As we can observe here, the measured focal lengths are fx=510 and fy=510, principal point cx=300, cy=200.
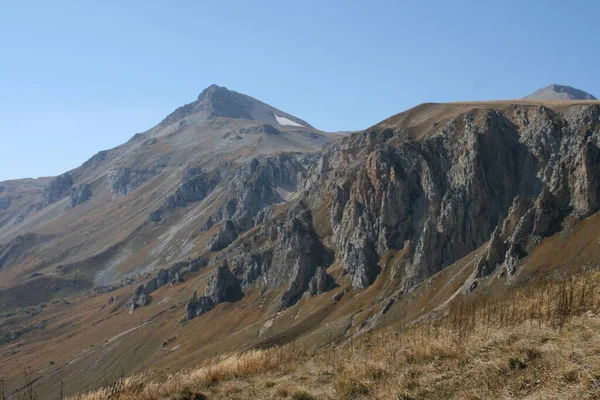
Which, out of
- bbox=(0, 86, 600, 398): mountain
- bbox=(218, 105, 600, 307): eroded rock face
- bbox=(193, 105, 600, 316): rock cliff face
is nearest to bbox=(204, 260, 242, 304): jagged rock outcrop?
bbox=(0, 86, 600, 398): mountain

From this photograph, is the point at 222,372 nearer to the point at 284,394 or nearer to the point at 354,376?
the point at 284,394

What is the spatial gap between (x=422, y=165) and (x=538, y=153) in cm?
3356

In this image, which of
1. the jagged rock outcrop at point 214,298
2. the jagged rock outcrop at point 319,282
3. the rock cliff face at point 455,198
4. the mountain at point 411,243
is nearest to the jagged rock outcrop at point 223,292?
the jagged rock outcrop at point 214,298

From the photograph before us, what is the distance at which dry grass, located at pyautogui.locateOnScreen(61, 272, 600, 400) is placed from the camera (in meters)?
10.2

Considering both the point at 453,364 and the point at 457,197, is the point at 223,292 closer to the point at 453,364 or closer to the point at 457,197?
the point at 457,197

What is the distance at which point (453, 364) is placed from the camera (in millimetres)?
11938

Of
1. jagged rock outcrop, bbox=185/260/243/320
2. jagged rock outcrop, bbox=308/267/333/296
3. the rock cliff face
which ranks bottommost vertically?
jagged rock outcrop, bbox=185/260/243/320

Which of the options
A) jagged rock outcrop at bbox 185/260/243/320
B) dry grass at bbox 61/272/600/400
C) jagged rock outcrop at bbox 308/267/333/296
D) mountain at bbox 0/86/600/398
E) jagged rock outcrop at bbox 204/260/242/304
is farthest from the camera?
jagged rock outcrop at bbox 204/260/242/304

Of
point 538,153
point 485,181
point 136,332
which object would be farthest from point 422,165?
point 136,332

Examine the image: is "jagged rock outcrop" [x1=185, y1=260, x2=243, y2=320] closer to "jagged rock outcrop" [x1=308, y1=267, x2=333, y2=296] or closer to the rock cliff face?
the rock cliff face

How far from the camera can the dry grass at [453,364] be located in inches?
Answer: 402

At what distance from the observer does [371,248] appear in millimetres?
157500

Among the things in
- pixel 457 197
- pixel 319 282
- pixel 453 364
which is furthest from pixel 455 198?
pixel 453 364

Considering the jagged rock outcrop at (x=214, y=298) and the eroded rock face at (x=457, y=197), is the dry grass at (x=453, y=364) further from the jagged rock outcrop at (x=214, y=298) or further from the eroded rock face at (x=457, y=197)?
the jagged rock outcrop at (x=214, y=298)
